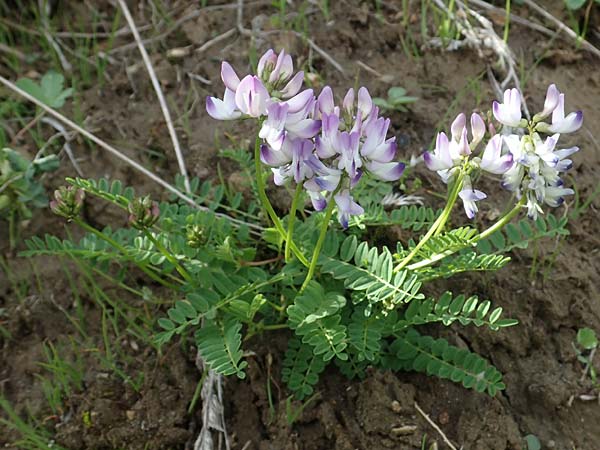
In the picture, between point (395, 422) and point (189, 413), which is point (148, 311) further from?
point (395, 422)

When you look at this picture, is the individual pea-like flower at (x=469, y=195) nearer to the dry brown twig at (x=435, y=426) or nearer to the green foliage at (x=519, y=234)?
the green foliage at (x=519, y=234)

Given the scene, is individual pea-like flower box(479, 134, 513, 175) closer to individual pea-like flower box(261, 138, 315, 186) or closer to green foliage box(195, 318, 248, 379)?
individual pea-like flower box(261, 138, 315, 186)

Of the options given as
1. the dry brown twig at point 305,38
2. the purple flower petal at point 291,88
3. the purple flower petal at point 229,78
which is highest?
the purple flower petal at point 229,78

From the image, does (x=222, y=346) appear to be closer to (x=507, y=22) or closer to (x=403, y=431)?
(x=403, y=431)

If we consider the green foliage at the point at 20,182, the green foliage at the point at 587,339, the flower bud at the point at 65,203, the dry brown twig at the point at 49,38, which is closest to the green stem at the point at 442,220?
the green foliage at the point at 587,339

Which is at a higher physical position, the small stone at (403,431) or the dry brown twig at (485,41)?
the dry brown twig at (485,41)

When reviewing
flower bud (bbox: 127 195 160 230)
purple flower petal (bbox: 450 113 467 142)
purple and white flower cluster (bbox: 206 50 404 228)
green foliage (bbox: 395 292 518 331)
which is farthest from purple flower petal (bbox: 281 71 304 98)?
green foliage (bbox: 395 292 518 331)
